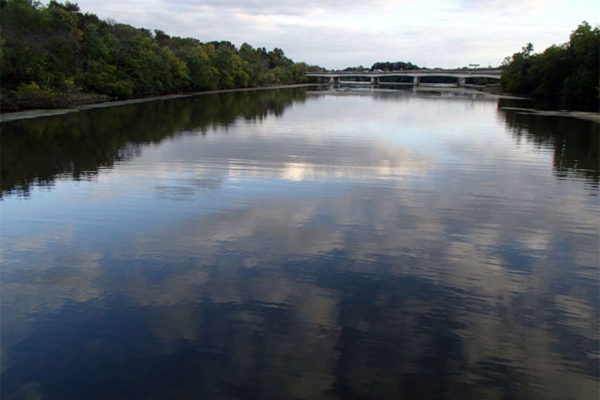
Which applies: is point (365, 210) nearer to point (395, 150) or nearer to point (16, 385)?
point (16, 385)

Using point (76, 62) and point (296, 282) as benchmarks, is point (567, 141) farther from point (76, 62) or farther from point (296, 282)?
point (76, 62)

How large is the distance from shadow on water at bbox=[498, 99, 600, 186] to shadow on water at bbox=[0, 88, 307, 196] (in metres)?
20.9

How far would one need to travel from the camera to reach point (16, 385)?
6336 millimetres

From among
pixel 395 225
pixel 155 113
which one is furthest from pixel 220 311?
pixel 155 113

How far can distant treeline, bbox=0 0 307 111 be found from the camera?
139 ft

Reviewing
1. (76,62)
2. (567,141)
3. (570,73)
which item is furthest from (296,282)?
(570,73)

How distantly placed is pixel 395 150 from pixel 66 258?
1903cm

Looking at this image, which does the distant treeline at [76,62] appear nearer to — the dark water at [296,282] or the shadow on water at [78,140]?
the shadow on water at [78,140]

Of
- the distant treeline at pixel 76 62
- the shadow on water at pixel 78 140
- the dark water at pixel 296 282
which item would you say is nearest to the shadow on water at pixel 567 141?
the dark water at pixel 296 282

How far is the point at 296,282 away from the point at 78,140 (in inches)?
856

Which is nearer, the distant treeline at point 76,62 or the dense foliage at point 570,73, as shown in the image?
the distant treeline at point 76,62

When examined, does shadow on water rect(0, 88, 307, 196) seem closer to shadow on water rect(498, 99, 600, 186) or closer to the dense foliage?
shadow on water rect(498, 99, 600, 186)

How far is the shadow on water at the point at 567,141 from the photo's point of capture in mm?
21062

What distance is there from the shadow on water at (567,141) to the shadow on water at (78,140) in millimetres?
20868
